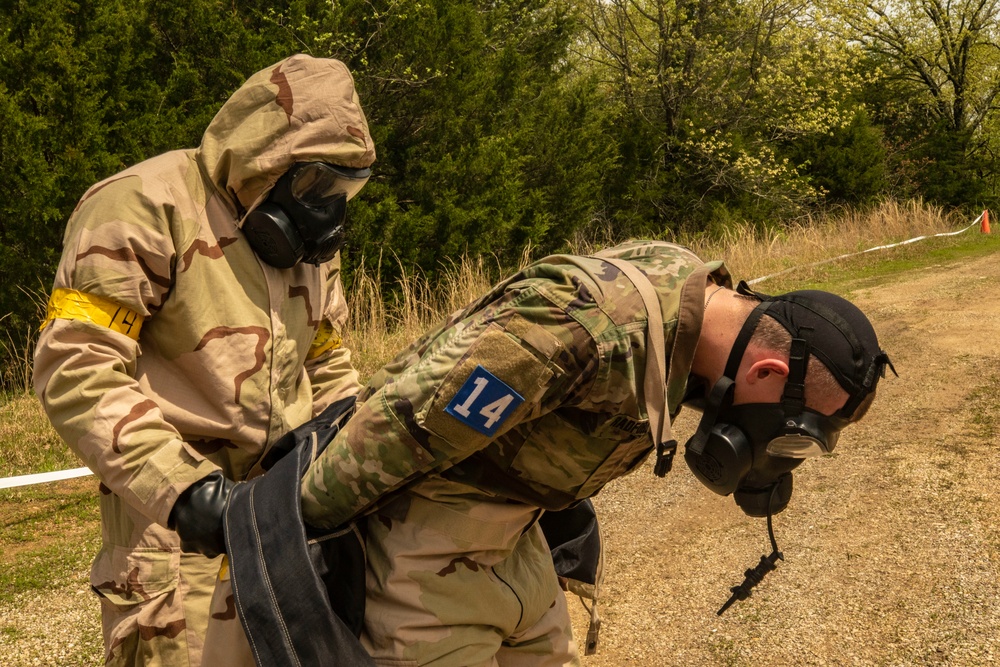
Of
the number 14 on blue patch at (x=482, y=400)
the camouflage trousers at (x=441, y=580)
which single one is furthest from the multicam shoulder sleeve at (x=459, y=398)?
the camouflage trousers at (x=441, y=580)

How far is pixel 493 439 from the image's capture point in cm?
155

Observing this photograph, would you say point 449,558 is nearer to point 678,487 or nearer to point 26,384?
point 678,487

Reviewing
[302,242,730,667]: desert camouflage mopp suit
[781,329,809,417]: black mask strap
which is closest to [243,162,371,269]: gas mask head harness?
[302,242,730,667]: desert camouflage mopp suit

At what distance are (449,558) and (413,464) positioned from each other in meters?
0.27

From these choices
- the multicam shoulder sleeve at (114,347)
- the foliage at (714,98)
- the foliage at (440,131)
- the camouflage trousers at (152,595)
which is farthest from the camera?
the foliage at (714,98)

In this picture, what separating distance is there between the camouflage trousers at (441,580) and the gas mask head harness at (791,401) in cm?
39

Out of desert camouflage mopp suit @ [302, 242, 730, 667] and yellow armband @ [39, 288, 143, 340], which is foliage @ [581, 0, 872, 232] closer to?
yellow armband @ [39, 288, 143, 340]

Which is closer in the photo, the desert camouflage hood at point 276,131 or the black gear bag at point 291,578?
the black gear bag at point 291,578

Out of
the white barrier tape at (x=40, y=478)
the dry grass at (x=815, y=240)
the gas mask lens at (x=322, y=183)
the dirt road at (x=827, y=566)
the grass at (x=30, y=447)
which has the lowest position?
the dry grass at (x=815, y=240)

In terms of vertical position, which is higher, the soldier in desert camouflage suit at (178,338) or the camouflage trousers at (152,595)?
the soldier in desert camouflage suit at (178,338)

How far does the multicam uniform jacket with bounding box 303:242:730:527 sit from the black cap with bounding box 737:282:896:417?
→ 17 centimetres

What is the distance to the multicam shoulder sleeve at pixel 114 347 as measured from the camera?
193 cm

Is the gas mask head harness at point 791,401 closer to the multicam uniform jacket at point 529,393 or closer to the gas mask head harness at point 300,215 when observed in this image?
the multicam uniform jacket at point 529,393

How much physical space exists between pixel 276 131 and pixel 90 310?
624 mm
